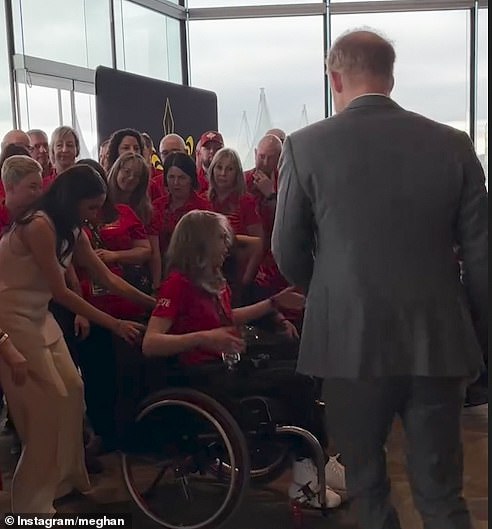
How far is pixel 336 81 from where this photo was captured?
1648 millimetres

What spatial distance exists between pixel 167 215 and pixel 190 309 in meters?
0.24

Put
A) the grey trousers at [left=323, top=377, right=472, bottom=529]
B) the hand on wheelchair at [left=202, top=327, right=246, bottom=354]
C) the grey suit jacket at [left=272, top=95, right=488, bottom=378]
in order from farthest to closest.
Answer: the hand on wheelchair at [left=202, top=327, right=246, bottom=354]
the grey trousers at [left=323, top=377, right=472, bottom=529]
the grey suit jacket at [left=272, top=95, right=488, bottom=378]

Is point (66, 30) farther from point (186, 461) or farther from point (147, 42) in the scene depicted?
point (186, 461)

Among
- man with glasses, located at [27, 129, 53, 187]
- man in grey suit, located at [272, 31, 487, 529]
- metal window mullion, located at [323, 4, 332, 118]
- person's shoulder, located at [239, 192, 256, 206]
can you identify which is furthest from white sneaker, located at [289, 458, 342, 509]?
man with glasses, located at [27, 129, 53, 187]

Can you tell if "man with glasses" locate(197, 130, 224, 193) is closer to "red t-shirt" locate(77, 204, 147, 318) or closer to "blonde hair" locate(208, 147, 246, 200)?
"blonde hair" locate(208, 147, 246, 200)

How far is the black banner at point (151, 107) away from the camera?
1.79m

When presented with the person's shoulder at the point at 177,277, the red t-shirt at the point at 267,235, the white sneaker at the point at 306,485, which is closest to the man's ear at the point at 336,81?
the red t-shirt at the point at 267,235

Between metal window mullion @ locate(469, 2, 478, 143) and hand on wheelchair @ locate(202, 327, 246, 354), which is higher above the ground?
metal window mullion @ locate(469, 2, 478, 143)

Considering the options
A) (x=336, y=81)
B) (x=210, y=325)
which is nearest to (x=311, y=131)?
(x=336, y=81)

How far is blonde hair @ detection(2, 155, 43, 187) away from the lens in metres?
1.78

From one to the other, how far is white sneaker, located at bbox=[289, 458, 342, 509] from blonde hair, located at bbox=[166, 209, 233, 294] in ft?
1.68

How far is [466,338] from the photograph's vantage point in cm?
168

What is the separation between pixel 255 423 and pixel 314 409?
0.16 meters

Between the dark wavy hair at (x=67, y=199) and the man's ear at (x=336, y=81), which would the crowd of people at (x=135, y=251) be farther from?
the man's ear at (x=336, y=81)
